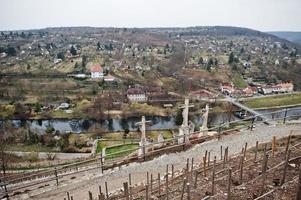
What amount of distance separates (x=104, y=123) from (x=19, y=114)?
12.6 metres

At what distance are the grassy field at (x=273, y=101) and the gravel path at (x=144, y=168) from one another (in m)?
39.3

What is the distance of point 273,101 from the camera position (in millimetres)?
54125

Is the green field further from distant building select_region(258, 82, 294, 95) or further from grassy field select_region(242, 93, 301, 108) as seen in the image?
distant building select_region(258, 82, 294, 95)

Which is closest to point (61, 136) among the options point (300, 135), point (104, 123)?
point (104, 123)

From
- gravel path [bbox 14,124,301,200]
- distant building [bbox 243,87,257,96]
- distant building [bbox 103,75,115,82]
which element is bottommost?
distant building [bbox 243,87,257,96]

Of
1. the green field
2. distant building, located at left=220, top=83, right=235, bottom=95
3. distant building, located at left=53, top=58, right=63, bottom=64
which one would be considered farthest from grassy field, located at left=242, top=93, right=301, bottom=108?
distant building, located at left=53, top=58, right=63, bottom=64

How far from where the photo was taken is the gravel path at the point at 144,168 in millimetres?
10172

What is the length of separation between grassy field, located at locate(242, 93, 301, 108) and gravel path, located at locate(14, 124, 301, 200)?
39.3 metres

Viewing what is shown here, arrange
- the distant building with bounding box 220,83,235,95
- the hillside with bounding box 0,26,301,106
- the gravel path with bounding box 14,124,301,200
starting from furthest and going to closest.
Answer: the distant building with bounding box 220,83,235,95 → the hillside with bounding box 0,26,301,106 → the gravel path with bounding box 14,124,301,200

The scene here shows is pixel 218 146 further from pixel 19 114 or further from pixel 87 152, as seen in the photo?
pixel 19 114

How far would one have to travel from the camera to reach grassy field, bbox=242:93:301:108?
170 ft

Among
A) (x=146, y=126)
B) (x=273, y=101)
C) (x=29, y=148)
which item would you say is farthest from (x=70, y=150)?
(x=273, y=101)

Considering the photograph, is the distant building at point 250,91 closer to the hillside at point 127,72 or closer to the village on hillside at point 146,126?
the village on hillside at point 146,126

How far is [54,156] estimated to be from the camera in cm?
2859
